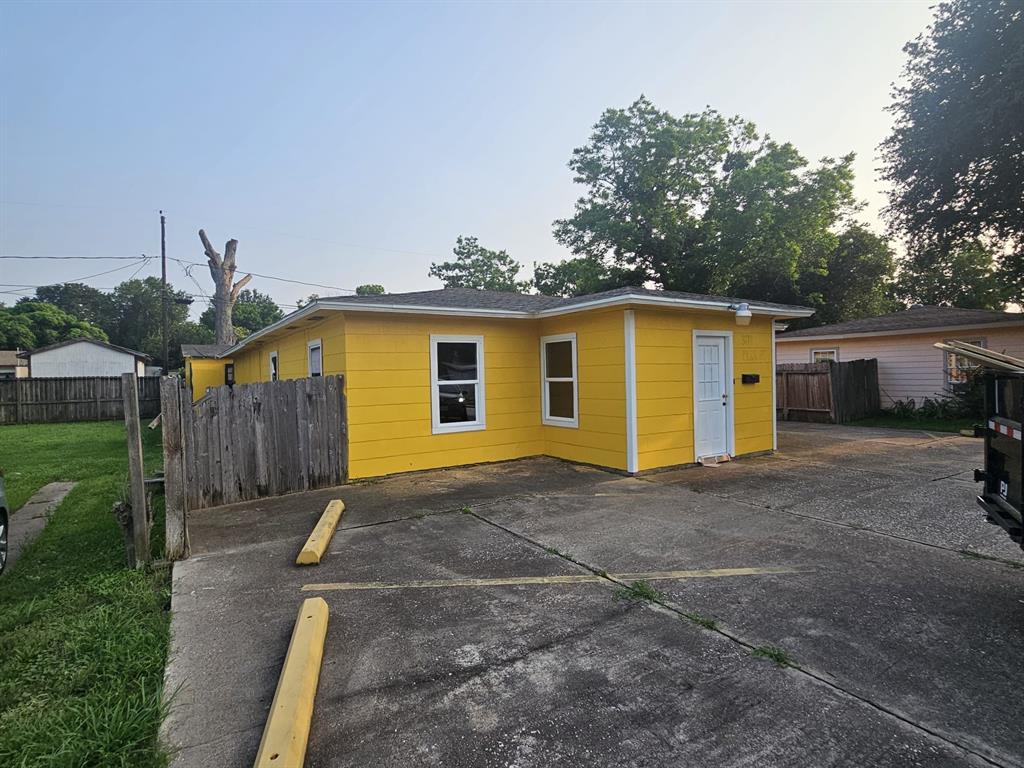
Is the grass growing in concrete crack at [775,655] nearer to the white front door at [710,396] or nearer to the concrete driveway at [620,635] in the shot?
the concrete driveway at [620,635]

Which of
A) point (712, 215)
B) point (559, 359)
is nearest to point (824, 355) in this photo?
point (712, 215)

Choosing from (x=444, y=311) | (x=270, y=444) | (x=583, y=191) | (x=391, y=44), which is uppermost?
(x=583, y=191)

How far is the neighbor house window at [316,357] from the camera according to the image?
847 centimetres

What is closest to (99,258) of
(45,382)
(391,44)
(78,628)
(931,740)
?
(45,382)

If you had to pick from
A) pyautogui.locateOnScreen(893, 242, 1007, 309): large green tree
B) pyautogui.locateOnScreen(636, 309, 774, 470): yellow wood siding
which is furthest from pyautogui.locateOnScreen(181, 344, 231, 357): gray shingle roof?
pyautogui.locateOnScreen(893, 242, 1007, 309): large green tree

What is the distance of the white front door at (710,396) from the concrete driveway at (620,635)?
2.73 m

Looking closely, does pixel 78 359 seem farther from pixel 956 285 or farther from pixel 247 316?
pixel 956 285

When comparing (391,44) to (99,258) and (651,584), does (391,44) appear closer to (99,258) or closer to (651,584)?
(651,584)

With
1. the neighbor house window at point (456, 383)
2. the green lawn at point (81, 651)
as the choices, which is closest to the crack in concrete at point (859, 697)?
the green lawn at point (81, 651)

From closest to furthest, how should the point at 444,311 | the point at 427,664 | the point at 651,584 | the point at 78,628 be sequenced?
the point at 427,664 → the point at 78,628 → the point at 651,584 → the point at 444,311

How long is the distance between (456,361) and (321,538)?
13.8 feet

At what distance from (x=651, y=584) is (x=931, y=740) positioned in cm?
173

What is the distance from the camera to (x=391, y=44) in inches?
408

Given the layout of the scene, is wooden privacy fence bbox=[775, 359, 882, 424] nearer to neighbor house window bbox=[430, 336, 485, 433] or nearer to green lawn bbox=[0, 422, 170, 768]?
neighbor house window bbox=[430, 336, 485, 433]
